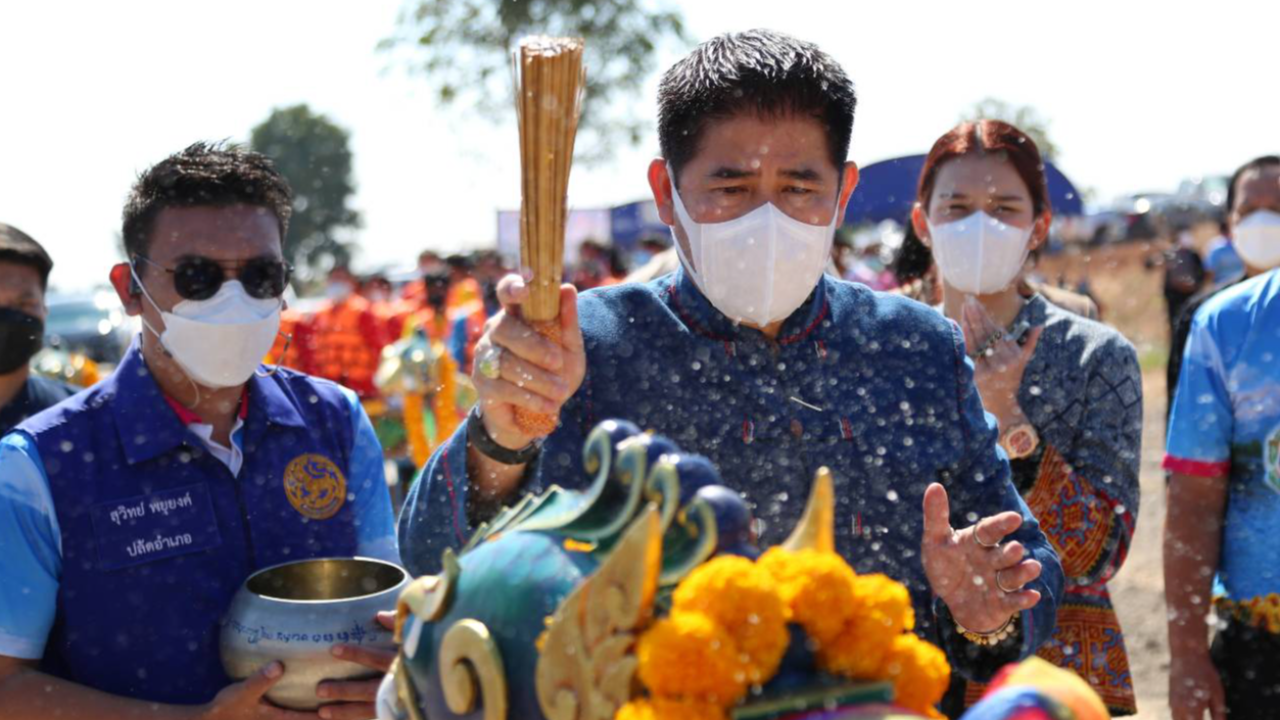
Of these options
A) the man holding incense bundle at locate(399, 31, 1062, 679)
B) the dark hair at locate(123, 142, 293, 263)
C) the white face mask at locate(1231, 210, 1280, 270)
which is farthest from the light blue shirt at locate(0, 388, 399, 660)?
the white face mask at locate(1231, 210, 1280, 270)

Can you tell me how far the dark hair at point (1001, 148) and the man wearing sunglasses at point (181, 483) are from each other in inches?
70.0

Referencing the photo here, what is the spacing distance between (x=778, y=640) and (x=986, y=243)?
2.54m

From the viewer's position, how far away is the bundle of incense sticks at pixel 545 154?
1.48 metres

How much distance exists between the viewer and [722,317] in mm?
2127

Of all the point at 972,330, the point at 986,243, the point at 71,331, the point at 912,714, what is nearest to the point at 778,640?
the point at 912,714

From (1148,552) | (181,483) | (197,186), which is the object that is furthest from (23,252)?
(1148,552)

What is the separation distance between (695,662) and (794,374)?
0.98m

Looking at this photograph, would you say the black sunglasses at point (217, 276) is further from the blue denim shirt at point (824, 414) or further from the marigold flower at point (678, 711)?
the marigold flower at point (678, 711)

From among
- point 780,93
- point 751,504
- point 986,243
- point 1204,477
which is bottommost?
point 1204,477

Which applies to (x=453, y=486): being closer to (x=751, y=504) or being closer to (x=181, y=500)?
Answer: (x=751, y=504)

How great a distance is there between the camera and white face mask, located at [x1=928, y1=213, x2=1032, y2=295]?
140 inches

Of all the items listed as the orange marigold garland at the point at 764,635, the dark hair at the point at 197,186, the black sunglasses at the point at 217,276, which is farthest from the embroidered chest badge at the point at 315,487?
the orange marigold garland at the point at 764,635

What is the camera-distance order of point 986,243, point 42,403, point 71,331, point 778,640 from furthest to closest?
point 71,331 → point 42,403 → point 986,243 → point 778,640

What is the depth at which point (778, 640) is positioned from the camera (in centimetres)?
120
